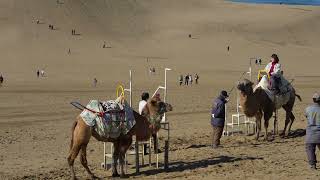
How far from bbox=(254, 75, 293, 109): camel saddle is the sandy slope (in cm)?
139

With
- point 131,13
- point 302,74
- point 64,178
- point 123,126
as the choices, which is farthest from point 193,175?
point 131,13

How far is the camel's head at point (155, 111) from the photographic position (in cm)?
1420

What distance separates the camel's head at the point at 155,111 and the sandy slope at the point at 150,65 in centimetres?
114

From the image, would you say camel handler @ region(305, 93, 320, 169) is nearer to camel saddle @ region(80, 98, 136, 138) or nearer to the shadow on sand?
the shadow on sand

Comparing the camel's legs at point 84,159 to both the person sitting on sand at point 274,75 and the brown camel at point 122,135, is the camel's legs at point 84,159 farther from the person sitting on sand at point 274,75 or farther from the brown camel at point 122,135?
the person sitting on sand at point 274,75

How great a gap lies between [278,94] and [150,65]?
4476 centimetres

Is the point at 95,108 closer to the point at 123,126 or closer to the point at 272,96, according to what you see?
the point at 123,126

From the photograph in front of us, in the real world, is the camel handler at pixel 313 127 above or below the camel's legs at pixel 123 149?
above

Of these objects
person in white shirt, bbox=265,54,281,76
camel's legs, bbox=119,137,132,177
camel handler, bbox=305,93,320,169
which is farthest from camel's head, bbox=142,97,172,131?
person in white shirt, bbox=265,54,281,76

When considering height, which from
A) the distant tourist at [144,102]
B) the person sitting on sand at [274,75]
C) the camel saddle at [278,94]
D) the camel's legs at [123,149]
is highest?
the person sitting on sand at [274,75]

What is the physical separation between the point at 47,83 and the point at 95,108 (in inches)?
1400

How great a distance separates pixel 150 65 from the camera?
209ft

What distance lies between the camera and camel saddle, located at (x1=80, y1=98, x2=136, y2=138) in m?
13.2

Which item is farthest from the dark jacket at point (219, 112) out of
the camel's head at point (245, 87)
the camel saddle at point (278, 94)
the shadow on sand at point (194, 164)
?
the camel saddle at point (278, 94)
